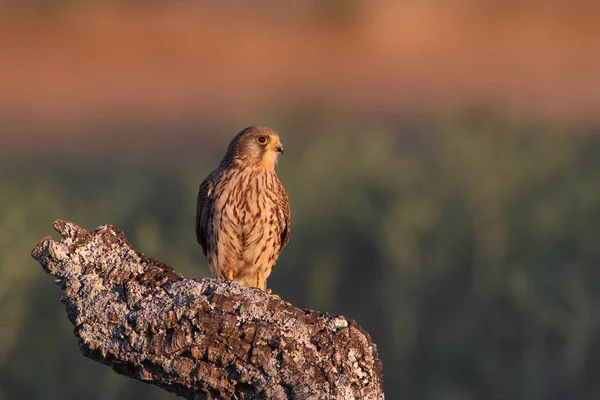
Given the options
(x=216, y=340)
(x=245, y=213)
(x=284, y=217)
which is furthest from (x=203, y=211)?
(x=216, y=340)

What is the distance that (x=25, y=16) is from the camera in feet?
106

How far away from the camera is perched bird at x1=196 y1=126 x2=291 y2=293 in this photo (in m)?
6.86

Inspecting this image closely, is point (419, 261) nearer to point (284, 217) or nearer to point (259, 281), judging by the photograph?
point (284, 217)

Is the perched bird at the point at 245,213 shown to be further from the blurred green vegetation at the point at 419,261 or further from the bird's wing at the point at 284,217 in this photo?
the blurred green vegetation at the point at 419,261

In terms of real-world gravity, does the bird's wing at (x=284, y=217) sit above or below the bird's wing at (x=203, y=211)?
above

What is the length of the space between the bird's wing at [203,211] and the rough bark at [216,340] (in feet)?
8.90

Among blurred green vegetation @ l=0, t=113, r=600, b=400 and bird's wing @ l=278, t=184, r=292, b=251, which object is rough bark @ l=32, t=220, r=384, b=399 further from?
blurred green vegetation @ l=0, t=113, r=600, b=400

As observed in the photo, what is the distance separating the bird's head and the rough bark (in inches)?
110

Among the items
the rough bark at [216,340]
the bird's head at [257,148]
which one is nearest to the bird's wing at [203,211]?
the bird's head at [257,148]

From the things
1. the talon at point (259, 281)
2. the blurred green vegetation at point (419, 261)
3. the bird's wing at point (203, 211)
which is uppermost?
the blurred green vegetation at point (419, 261)

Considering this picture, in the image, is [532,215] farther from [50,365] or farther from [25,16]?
[25,16]

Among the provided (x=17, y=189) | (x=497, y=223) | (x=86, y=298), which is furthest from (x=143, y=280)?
(x=17, y=189)

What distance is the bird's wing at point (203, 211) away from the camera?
6.97m

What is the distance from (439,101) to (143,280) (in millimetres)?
18687
